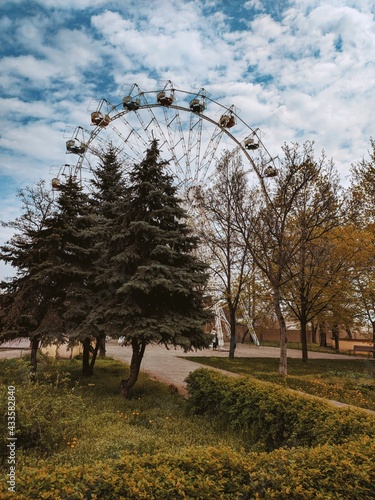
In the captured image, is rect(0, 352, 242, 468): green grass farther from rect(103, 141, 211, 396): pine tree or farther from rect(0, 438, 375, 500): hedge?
rect(103, 141, 211, 396): pine tree

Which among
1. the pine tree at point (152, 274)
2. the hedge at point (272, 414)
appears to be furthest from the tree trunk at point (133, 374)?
the hedge at point (272, 414)

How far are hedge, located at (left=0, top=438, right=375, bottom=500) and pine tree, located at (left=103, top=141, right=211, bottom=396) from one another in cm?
534

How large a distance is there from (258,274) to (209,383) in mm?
15469

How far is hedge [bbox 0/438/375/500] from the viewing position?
3.23 meters

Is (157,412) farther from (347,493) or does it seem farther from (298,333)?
(298,333)

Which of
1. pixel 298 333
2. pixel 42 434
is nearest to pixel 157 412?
pixel 42 434

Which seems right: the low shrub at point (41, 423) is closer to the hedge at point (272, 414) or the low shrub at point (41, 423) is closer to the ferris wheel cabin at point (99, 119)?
the hedge at point (272, 414)

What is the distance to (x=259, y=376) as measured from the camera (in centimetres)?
1334

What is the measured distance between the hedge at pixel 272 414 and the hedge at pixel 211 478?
1.32m

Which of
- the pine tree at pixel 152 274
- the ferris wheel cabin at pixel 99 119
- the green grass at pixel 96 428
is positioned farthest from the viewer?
the ferris wheel cabin at pixel 99 119

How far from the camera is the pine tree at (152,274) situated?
9586 millimetres

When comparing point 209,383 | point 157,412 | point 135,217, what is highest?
point 135,217

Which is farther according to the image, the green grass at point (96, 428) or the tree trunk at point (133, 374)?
the tree trunk at point (133, 374)

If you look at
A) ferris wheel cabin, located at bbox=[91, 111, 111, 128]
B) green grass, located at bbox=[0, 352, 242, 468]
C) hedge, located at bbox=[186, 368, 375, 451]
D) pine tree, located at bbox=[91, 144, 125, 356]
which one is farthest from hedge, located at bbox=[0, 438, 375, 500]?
ferris wheel cabin, located at bbox=[91, 111, 111, 128]
